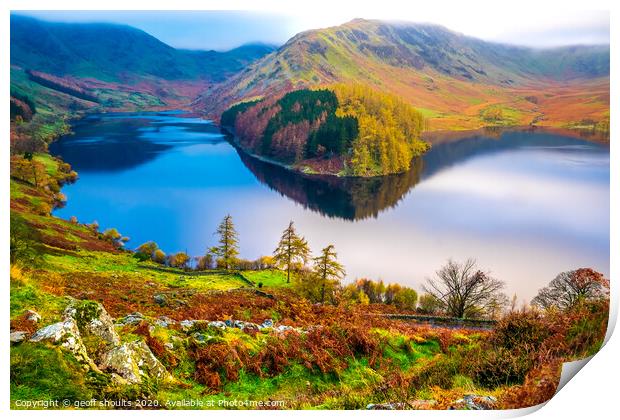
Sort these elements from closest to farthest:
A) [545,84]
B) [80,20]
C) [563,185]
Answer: [80,20]
[563,185]
[545,84]

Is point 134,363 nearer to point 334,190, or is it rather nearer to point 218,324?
point 218,324

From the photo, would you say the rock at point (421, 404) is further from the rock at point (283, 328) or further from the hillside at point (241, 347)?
the rock at point (283, 328)

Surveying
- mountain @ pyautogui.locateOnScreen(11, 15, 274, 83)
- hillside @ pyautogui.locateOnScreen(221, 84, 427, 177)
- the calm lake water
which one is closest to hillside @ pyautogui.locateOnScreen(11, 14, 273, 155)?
mountain @ pyautogui.locateOnScreen(11, 15, 274, 83)

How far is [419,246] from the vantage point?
7430 millimetres

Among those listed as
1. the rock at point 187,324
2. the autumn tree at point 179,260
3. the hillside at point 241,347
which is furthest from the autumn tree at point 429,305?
the autumn tree at point 179,260

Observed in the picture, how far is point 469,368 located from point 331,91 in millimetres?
15470

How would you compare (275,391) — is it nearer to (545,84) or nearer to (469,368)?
(469,368)

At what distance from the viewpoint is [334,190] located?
10.8 m

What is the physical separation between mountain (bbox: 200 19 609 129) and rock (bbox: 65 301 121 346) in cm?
498

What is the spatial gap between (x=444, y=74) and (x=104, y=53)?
13295 mm

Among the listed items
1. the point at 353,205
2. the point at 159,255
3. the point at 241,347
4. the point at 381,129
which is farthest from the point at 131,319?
the point at 381,129

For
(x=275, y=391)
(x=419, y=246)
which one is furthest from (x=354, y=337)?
(x=419, y=246)

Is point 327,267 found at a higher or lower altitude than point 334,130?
lower
